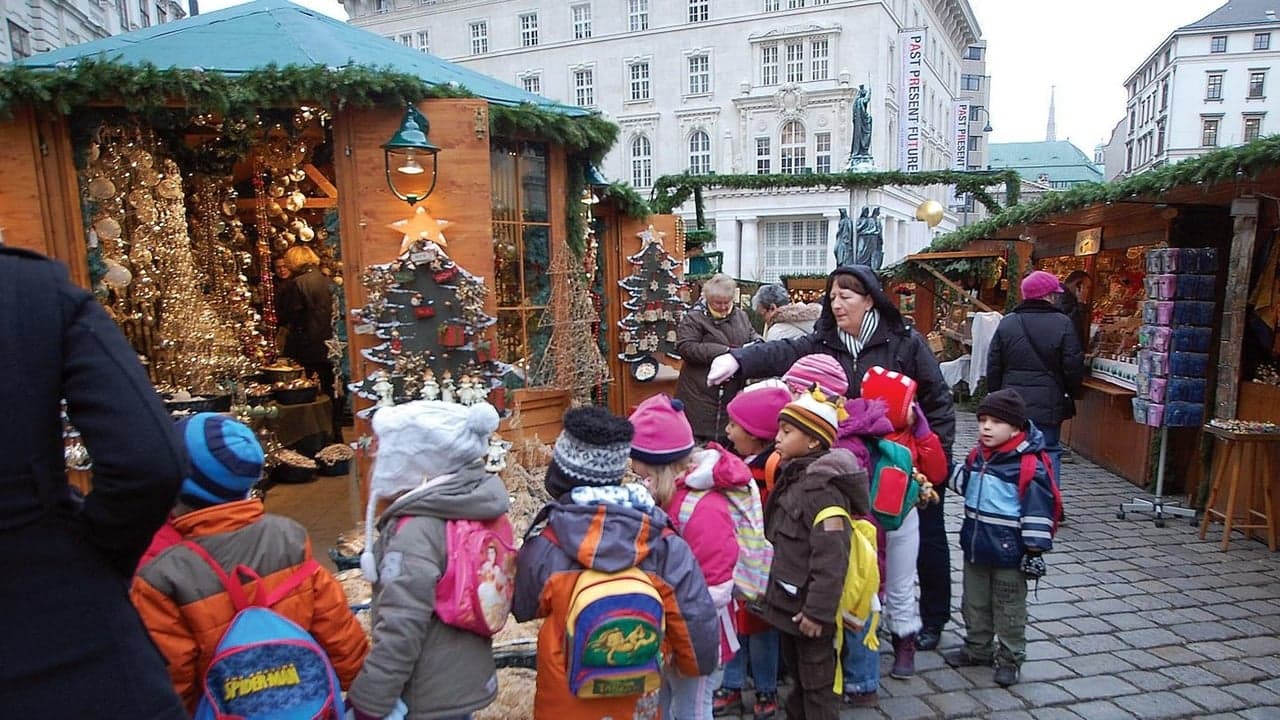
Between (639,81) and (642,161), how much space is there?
4.31 metres

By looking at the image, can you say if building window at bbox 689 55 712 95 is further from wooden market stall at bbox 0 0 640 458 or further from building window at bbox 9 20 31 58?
wooden market stall at bbox 0 0 640 458

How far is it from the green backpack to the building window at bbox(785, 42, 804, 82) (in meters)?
37.5

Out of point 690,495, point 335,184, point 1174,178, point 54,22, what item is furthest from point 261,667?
point 54,22

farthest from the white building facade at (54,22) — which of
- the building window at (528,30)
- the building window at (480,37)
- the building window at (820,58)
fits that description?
the building window at (820,58)

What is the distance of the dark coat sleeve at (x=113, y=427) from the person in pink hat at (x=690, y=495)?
159cm

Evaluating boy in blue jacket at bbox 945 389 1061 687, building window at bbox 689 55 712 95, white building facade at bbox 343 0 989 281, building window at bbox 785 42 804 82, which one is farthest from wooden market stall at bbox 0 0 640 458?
building window at bbox 689 55 712 95

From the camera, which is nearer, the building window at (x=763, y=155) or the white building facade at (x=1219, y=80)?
the building window at (x=763, y=155)

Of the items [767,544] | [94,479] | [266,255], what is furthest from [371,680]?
[266,255]

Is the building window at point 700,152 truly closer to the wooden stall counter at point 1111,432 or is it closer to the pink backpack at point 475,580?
the wooden stall counter at point 1111,432

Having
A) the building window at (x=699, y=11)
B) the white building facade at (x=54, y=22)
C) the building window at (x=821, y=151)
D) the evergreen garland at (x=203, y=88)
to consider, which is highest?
the building window at (x=699, y=11)

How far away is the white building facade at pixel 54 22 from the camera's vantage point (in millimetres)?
22453

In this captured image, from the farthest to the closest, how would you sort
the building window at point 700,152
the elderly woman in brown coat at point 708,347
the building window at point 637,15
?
1. the building window at point 637,15
2. the building window at point 700,152
3. the elderly woman in brown coat at point 708,347

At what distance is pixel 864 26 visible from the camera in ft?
116

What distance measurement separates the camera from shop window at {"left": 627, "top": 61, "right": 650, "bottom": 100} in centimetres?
4009
